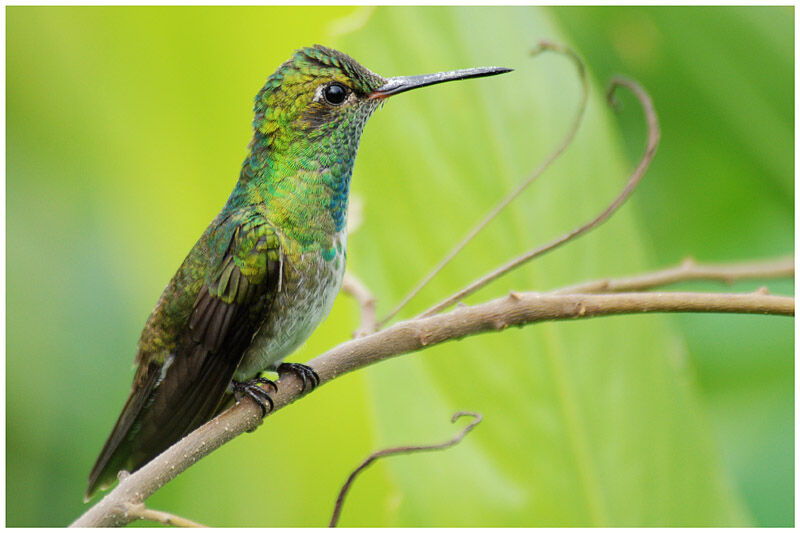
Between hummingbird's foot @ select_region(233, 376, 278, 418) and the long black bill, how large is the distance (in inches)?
13.8

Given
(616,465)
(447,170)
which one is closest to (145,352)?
(447,170)

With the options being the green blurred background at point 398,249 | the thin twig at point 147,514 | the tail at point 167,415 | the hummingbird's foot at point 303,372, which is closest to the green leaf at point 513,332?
the green blurred background at point 398,249

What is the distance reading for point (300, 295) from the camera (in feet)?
3.17

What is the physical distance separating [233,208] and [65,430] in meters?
0.75

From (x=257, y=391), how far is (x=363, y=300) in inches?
6.9

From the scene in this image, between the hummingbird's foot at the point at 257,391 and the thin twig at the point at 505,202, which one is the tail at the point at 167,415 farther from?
the thin twig at the point at 505,202

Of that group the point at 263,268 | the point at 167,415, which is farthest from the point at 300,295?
the point at 167,415

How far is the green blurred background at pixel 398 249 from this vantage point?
109 centimetres

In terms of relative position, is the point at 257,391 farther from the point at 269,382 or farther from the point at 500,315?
the point at 500,315

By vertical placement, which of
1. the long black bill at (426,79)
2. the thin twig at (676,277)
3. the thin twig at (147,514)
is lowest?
the thin twig at (676,277)

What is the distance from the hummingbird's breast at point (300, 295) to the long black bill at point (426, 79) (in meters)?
0.17

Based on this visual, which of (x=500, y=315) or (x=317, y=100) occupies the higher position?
(x=317, y=100)

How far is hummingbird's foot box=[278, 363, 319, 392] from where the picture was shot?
89 centimetres

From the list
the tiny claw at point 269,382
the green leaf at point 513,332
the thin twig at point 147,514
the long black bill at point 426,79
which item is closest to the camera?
the thin twig at point 147,514
